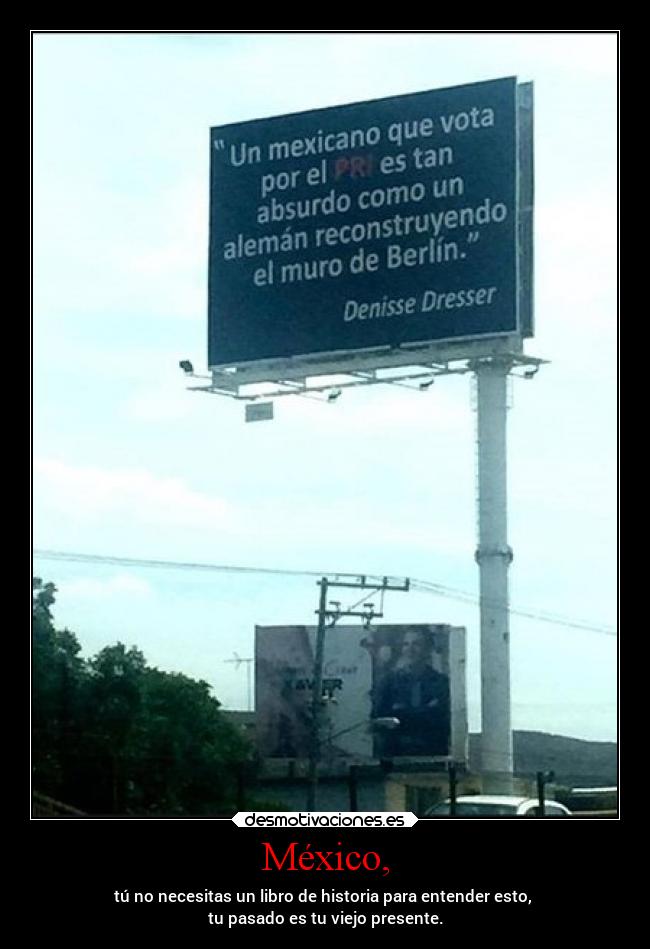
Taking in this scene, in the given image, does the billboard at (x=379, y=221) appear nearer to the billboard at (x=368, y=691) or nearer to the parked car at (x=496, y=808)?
the billboard at (x=368, y=691)

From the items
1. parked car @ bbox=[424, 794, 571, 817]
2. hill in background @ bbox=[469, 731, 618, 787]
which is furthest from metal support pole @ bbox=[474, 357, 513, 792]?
parked car @ bbox=[424, 794, 571, 817]

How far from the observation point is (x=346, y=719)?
32.1 meters

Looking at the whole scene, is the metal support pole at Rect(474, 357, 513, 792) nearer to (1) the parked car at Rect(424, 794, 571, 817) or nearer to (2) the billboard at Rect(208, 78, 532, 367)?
(2) the billboard at Rect(208, 78, 532, 367)

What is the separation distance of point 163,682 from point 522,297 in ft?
22.2

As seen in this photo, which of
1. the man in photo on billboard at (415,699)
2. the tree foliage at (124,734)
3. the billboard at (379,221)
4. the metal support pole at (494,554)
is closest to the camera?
the tree foliage at (124,734)

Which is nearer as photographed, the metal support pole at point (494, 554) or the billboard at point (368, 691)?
the metal support pole at point (494, 554)

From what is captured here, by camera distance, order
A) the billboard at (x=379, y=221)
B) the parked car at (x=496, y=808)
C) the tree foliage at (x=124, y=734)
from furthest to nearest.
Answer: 1. the billboard at (x=379, y=221)
2. the tree foliage at (x=124, y=734)
3. the parked car at (x=496, y=808)

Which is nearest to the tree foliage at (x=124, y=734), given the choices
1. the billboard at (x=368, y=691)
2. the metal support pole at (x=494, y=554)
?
the metal support pole at (x=494, y=554)

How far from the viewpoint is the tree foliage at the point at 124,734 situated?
19094 mm

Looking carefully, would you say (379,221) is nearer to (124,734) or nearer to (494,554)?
(494,554)

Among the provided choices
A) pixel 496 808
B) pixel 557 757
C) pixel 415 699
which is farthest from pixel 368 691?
pixel 496 808

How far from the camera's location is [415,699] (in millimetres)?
31688

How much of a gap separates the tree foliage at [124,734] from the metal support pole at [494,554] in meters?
3.49
